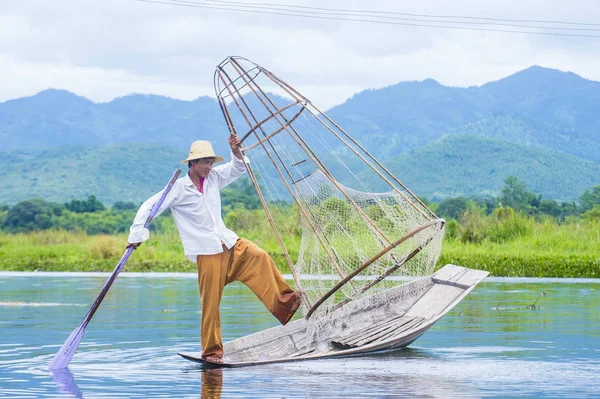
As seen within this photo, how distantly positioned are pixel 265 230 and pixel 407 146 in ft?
394

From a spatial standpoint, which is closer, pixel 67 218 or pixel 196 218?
pixel 196 218

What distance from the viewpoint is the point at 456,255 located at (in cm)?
2320

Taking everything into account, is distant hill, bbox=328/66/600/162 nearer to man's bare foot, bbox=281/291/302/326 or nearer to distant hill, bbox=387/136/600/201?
distant hill, bbox=387/136/600/201

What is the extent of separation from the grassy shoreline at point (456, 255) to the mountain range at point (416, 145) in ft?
189

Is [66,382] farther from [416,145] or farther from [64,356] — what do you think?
[416,145]

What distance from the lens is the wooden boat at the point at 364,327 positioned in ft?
31.9

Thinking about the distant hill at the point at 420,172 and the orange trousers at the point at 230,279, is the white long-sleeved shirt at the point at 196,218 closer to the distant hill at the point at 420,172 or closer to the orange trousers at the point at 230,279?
the orange trousers at the point at 230,279

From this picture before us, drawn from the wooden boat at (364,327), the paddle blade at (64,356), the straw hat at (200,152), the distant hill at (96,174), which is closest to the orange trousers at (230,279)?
the wooden boat at (364,327)

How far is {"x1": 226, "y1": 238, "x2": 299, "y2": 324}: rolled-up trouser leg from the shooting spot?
9.40m

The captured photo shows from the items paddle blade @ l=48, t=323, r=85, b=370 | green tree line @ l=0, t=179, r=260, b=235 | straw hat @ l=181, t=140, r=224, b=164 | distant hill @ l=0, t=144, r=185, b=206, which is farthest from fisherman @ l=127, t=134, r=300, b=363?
distant hill @ l=0, t=144, r=185, b=206

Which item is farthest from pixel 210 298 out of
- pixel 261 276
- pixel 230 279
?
pixel 261 276

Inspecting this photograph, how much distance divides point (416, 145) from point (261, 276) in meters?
144

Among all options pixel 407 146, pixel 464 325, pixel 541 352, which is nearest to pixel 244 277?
pixel 541 352

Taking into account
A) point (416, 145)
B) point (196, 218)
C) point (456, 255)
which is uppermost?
point (416, 145)
